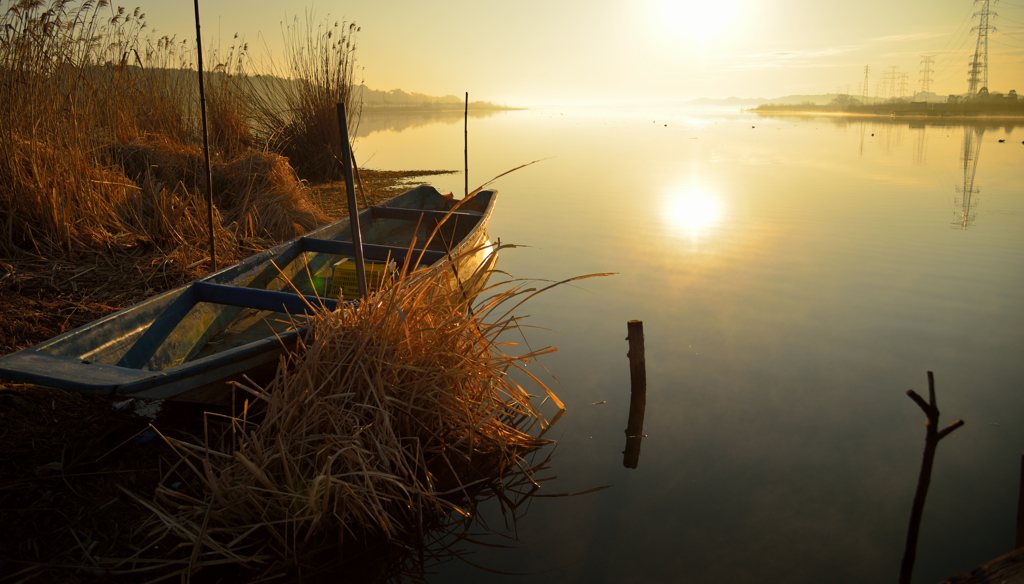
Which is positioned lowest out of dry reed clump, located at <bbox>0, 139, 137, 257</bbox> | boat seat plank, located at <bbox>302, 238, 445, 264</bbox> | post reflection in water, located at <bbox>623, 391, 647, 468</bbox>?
post reflection in water, located at <bbox>623, 391, 647, 468</bbox>

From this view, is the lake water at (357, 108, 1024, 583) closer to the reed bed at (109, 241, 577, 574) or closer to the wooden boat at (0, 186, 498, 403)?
the reed bed at (109, 241, 577, 574)

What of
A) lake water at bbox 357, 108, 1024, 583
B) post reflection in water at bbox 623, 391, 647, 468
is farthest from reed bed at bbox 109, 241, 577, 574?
post reflection in water at bbox 623, 391, 647, 468

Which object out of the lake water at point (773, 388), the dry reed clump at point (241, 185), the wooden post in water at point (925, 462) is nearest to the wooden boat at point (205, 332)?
the lake water at point (773, 388)

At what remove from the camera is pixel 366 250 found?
4559mm

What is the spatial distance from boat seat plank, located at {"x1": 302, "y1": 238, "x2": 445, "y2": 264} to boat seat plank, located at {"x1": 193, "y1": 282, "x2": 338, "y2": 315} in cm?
105

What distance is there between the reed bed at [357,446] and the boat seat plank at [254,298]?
42cm

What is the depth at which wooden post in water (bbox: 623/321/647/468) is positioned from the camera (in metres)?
3.65

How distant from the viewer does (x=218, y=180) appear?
7371 mm

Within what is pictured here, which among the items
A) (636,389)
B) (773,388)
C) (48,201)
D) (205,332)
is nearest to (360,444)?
(205,332)

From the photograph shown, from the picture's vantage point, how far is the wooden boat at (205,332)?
237 cm

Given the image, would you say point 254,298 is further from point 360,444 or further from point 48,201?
point 48,201

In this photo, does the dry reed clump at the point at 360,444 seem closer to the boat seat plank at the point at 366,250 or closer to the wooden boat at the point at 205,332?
the wooden boat at the point at 205,332

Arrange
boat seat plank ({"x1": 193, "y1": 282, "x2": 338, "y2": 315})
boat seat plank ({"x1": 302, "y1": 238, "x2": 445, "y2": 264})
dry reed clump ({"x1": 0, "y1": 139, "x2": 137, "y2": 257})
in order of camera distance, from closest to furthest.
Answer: boat seat plank ({"x1": 193, "y1": 282, "x2": 338, "y2": 315}) < boat seat plank ({"x1": 302, "y1": 238, "x2": 445, "y2": 264}) < dry reed clump ({"x1": 0, "y1": 139, "x2": 137, "y2": 257})

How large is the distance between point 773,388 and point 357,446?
10.5ft
